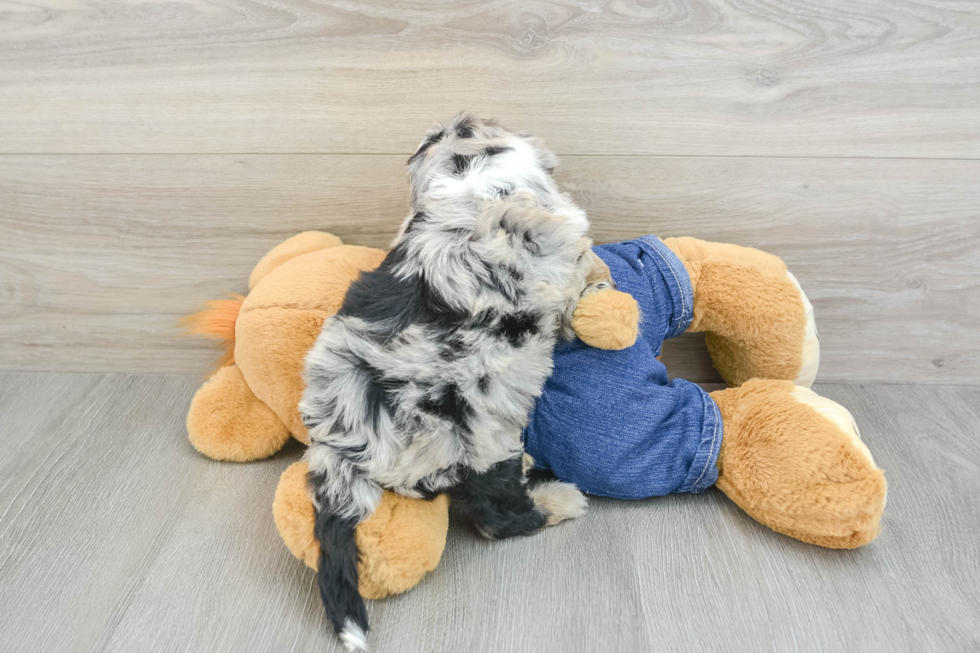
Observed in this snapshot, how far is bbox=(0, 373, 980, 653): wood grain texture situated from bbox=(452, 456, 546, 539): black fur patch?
3 cm

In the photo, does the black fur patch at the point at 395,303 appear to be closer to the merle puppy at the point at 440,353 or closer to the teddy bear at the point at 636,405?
the merle puppy at the point at 440,353

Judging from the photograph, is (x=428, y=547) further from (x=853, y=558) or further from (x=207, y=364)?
(x=207, y=364)

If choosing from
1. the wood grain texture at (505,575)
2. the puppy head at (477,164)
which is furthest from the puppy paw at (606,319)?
the wood grain texture at (505,575)

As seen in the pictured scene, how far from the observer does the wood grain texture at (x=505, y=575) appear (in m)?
0.75

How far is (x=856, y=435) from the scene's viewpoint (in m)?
0.85

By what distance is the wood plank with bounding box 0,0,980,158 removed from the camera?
3.17 ft

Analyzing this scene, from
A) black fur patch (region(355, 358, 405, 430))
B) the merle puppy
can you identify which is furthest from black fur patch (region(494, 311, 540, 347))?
black fur patch (region(355, 358, 405, 430))

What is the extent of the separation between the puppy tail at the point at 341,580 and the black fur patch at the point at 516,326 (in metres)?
0.27

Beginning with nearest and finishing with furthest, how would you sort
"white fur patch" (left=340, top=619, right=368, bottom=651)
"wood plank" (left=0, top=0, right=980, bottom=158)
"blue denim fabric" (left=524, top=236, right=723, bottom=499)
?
"white fur patch" (left=340, top=619, right=368, bottom=651)
"blue denim fabric" (left=524, top=236, right=723, bottom=499)
"wood plank" (left=0, top=0, right=980, bottom=158)

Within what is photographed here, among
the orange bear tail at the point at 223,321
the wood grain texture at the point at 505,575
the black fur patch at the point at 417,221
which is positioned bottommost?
the wood grain texture at the point at 505,575

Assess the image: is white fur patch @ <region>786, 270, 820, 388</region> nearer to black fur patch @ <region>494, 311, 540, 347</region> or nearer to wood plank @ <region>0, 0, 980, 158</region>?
wood plank @ <region>0, 0, 980, 158</region>

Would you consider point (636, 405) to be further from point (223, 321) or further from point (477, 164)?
point (223, 321)

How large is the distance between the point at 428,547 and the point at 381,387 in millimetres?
205

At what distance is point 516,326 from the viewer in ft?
2.43
